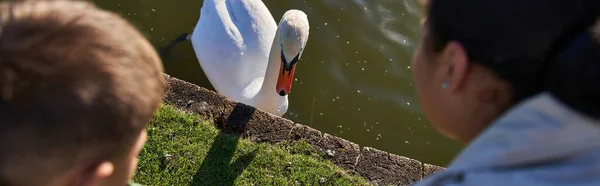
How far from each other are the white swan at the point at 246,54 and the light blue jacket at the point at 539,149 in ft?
8.69

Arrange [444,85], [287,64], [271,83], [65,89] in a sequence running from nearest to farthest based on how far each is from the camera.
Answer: [65,89] < [444,85] < [287,64] < [271,83]

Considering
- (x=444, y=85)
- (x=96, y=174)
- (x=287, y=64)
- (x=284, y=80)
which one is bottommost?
(x=284, y=80)

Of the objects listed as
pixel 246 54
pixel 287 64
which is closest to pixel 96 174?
pixel 287 64

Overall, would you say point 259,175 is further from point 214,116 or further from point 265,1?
point 265,1

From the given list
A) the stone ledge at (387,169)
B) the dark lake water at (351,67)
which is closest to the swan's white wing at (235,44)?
the dark lake water at (351,67)

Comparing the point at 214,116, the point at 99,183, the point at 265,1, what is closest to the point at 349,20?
the point at 265,1

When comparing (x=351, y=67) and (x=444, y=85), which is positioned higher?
(x=444, y=85)

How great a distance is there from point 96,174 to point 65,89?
8.5 inches

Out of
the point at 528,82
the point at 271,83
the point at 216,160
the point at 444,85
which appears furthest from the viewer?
the point at 271,83

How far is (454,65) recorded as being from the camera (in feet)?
3.80

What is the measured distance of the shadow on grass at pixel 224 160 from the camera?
3.15 meters

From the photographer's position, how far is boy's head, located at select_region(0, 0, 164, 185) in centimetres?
95

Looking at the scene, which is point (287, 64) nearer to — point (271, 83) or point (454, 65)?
point (271, 83)

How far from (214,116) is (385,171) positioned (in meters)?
0.98
